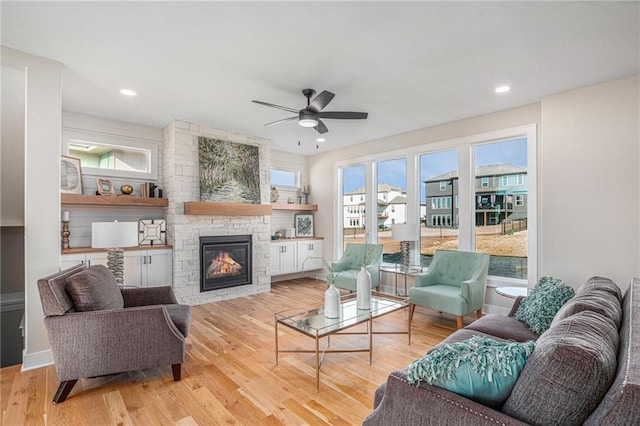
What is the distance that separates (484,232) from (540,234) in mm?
690

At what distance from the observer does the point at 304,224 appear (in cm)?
673

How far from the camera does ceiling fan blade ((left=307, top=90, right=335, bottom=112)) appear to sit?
9.40 ft

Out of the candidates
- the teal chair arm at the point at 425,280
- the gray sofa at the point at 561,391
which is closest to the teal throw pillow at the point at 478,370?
the gray sofa at the point at 561,391

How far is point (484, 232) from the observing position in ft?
14.3

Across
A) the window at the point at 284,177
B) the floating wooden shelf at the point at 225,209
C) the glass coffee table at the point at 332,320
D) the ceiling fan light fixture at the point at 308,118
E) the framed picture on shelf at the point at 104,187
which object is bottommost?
the glass coffee table at the point at 332,320

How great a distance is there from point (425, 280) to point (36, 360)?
4070 mm

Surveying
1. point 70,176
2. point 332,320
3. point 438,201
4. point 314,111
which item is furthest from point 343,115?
point 70,176

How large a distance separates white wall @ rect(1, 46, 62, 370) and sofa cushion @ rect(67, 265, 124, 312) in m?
0.68

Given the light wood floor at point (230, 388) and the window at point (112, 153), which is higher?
the window at point (112, 153)

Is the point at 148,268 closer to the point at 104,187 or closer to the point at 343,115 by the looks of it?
the point at 104,187

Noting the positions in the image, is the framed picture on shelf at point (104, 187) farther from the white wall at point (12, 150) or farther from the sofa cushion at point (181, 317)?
the sofa cushion at point (181, 317)

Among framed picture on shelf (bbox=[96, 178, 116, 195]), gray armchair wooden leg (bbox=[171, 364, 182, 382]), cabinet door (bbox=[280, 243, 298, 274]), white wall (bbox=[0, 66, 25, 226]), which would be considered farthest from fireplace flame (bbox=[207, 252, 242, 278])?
gray armchair wooden leg (bbox=[171, 364, 182, 382])

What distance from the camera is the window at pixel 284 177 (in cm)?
651

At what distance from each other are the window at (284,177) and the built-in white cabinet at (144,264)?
8.60 ft
